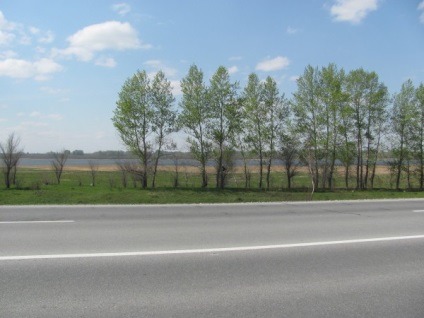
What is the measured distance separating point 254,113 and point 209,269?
84.2 ft

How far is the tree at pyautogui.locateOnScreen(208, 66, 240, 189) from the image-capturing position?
2809 cm

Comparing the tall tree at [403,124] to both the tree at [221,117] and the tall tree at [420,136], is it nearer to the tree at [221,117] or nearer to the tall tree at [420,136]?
the tall tree at [420,136]

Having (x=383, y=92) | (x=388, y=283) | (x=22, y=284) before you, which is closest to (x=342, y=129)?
(x=383, y=92)

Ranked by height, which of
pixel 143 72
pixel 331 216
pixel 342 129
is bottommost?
pixel 331 216

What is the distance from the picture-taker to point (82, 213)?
1253 cm

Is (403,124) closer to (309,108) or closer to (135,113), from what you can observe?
(309,108)

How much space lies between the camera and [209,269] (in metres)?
5.89

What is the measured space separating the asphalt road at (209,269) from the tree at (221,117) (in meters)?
18.3

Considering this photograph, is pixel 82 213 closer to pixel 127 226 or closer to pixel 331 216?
pixel 127 226

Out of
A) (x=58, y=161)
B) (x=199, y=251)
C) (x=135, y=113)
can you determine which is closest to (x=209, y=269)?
(x=199, y=251)

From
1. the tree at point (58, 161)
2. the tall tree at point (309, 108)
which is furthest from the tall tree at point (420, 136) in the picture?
the tree at point (58, 161)

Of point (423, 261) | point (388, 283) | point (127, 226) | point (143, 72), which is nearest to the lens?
point (388, 283)

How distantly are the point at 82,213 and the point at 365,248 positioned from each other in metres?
9.75

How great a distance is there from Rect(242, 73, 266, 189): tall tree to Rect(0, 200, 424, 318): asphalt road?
20.4 m
